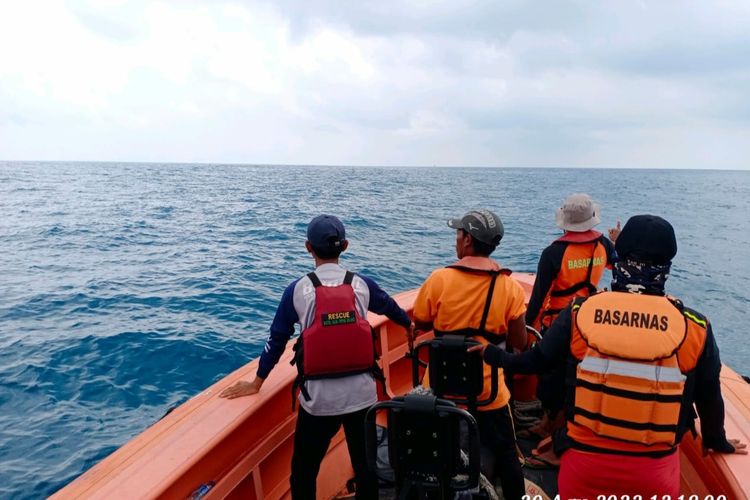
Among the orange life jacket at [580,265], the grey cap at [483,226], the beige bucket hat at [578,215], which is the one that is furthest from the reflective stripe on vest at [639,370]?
the beige bucket hat at [578,215]

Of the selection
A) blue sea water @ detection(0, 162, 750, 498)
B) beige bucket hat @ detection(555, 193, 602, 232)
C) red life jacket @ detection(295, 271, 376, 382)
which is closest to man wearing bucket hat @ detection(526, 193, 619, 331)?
beige bucket hat @ detection(555, 193, 602, 232)

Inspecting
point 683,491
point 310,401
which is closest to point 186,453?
point 310,401

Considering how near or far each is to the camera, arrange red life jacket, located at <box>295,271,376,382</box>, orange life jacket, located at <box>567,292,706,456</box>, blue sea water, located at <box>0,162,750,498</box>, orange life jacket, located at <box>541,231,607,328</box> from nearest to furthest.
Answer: orange life jacket, located at <box>567,292,706,456</box> < red life jacket, located at <box>295,271,376,382</box> < orange life jacket, located at <box>541,231,607,328</box> < blue sea water, located at <box>0,162,750,498</box>

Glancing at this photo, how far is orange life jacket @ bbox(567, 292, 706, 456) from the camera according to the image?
5.36 feet

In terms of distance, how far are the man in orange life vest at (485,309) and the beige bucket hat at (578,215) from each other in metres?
1.18

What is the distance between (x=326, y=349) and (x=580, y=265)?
Result: 2060 mm

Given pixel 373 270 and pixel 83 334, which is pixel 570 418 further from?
pixel 373 270

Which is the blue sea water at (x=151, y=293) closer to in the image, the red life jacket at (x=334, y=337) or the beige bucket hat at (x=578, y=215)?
the red life jacket at (x=334, y=337)

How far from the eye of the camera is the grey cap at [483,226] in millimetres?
2402

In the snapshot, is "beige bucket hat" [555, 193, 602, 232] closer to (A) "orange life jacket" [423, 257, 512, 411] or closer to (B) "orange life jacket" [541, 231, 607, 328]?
(B) "orange life jacket" [541, 231, 607, 328]

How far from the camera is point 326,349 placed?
234 centimetres

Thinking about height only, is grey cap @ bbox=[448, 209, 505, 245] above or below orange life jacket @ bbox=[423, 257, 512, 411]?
above

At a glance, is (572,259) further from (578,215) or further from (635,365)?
(635,365)

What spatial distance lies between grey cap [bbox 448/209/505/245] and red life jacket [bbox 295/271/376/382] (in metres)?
0.70
